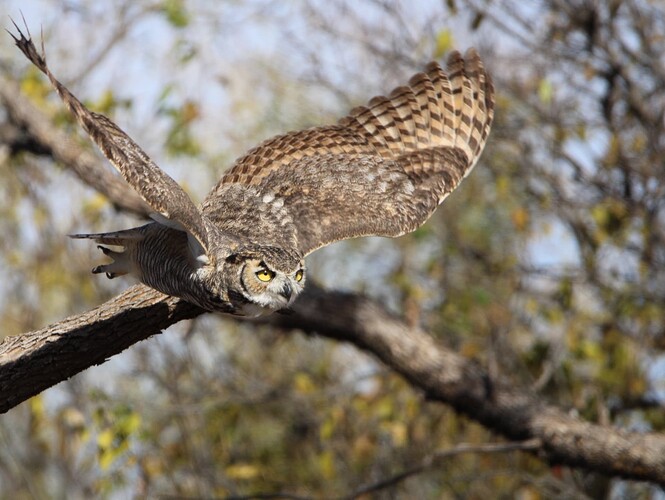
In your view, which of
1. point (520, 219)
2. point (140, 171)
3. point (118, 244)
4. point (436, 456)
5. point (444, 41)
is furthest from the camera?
point (520, 219)

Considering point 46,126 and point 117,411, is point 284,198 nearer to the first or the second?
point 117,411

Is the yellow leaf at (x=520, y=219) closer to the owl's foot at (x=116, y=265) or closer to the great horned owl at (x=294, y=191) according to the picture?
the great horned owl at (x=294, y=191)

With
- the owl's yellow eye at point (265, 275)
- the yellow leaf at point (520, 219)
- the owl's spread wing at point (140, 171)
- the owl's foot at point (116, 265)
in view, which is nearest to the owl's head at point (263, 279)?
the owl's yellow eye at point (265, 275)

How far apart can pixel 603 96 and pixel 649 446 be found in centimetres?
411

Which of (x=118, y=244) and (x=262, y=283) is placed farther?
(x=118, y=244)

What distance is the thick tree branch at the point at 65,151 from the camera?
6.91m

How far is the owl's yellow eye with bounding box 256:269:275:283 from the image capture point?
15.4 ft

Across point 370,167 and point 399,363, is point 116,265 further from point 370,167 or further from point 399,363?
point 399,363

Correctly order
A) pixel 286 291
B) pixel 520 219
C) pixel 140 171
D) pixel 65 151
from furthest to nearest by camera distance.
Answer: pixel 520 219 < pixel 65 151 < pixel 286 291 < pixel 140 171

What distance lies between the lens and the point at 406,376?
6.84 meters

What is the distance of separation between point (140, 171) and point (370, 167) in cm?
202

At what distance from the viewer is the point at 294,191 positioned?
233 inches

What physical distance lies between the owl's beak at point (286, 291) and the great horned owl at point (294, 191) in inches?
0.5

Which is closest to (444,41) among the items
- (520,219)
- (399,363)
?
(520,219)
